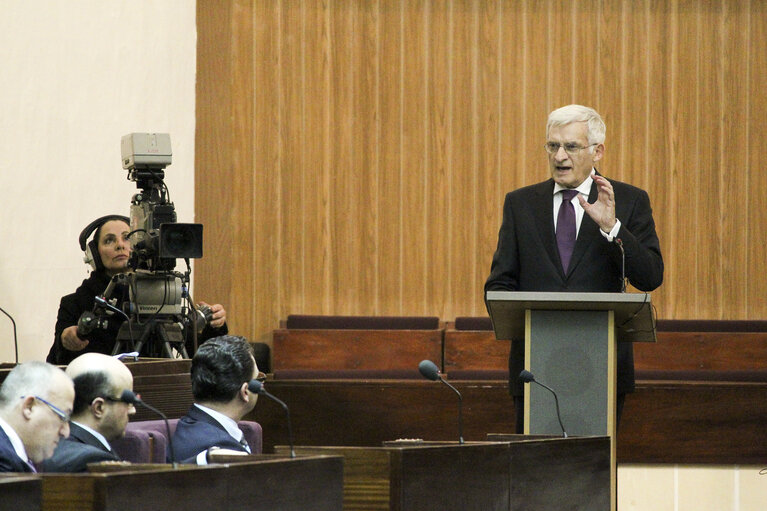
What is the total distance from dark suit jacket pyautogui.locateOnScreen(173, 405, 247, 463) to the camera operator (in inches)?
71.5

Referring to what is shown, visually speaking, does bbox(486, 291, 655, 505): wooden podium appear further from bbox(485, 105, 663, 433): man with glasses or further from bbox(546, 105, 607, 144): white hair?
bbox(546, 105, 607, 144): white hair

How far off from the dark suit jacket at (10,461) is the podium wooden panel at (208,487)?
1.31 feet

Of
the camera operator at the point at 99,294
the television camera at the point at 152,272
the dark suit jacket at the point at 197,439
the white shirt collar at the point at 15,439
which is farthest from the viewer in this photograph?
the camera operator at the point at 99,294

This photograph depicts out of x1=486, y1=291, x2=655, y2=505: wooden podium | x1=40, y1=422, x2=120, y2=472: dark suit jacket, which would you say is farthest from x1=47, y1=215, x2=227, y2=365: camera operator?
x1=40, y1=422, x2=120, y2=472: dark suit jacket

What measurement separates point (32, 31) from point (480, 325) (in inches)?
113

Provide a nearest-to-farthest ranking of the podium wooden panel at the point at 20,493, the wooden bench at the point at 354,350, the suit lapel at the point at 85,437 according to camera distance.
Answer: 1. the podium wooden panel at the point at 20,493
2. the suit lapel at the point at 85,437
3. the wooden bench at the point at 354,350

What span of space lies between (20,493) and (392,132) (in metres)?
5.43

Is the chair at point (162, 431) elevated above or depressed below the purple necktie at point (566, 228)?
below

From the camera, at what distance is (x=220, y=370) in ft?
10.1

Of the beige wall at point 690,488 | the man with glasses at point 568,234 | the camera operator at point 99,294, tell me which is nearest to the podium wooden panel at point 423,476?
the man with glasses at point 568,234

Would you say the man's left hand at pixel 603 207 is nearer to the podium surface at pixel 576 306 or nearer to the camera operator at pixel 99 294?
the podium surface at pixel 576 306

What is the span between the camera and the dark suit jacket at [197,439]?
285 centimetres

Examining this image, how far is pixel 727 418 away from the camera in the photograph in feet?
18.3

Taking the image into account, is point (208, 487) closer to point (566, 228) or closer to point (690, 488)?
point (566, 228)
